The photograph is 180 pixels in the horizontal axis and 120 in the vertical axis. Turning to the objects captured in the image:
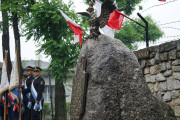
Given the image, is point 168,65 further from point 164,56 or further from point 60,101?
point 60,101

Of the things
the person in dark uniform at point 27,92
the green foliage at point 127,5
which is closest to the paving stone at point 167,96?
the person in dark uniform at point 27,92

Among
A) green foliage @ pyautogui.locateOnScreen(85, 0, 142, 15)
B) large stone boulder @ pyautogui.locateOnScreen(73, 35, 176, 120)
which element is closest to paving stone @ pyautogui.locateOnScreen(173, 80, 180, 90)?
large stone boulder @ pyautogui.locateOnScreen(73, 35, 176, 120)

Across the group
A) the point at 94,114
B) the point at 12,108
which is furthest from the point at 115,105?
the point at 12,108

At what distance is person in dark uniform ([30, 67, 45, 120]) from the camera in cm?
741

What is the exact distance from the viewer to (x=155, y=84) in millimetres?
5719

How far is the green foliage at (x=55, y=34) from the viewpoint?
366 inches

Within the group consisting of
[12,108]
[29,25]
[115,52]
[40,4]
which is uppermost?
[40,4]

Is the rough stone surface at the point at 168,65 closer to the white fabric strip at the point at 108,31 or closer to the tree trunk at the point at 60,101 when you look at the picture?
the white fabric strip at the point at 108,31

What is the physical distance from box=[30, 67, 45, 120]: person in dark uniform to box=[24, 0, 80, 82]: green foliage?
1.62 m

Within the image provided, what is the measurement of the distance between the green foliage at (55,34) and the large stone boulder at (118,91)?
5353 mm

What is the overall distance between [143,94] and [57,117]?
7414 millimetres

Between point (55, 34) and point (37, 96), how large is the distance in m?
3.09

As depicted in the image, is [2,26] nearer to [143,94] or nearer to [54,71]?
[54,71]

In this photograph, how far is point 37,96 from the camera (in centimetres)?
743
